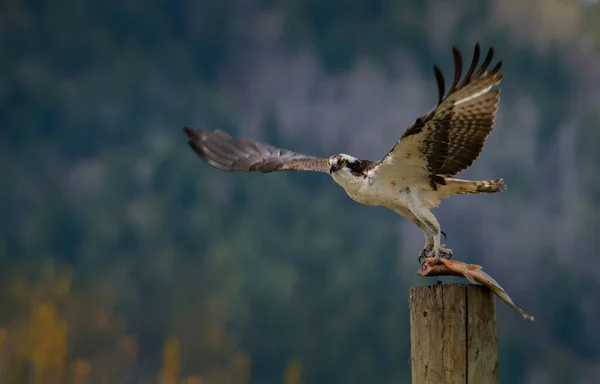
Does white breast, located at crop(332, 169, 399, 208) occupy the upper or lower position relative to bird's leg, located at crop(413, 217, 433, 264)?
upper

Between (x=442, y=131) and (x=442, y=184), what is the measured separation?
0.39m

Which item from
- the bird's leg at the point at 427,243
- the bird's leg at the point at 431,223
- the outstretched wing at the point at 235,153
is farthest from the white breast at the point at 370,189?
the outstretched wing at the point at 235,153

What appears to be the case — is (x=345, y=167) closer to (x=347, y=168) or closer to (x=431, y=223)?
(x=347, y=168)

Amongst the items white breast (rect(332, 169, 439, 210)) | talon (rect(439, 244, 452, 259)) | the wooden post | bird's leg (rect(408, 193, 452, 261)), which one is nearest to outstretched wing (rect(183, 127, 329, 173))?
white breast (rect(332, 169, 439, 210))

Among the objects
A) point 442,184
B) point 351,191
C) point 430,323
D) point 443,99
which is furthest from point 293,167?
point 430,323

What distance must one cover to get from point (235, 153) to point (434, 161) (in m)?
1.88

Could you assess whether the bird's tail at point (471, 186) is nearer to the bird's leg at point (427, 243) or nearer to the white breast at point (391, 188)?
the white breast at point (391, 188)

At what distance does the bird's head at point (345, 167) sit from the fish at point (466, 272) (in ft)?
2.25

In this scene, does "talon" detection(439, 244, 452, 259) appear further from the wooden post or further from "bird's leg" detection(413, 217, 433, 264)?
the wooden post

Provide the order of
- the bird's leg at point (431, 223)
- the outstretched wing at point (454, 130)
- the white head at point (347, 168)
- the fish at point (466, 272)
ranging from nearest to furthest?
the fish at point (466, 272)
the outstretched wing at point (454, 130)
the bird's leg at point (431, 223)
the white head at point (347, 168)

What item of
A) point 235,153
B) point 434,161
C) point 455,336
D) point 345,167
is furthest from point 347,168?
point 235,153

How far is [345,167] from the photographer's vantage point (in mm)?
3631

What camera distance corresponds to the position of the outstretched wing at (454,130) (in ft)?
10.0

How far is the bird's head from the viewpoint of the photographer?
11.8ft
